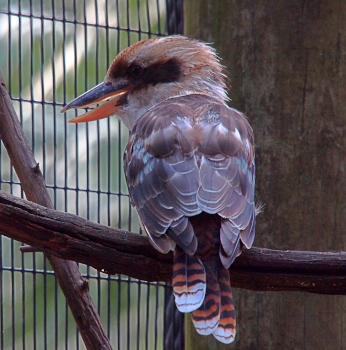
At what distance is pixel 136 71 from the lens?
2.70 m

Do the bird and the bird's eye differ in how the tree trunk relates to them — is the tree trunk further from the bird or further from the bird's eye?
the bird's eye

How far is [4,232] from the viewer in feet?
5.54

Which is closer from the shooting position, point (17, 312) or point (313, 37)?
point (313, 37)

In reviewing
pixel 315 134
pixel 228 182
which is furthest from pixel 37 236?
pixel 315 134

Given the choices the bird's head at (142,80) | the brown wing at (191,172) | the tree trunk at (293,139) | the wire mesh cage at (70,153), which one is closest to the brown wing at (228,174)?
the brown wing at (191,172)

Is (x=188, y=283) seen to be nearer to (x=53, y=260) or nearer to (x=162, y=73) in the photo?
(x=53, y=260)

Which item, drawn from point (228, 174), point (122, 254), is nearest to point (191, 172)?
point (228, 174)

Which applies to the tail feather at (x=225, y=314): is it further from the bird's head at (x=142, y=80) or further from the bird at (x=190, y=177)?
the bird's head at (x=142, y=80)

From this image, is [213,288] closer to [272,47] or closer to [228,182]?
[228,182]

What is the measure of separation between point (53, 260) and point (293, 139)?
0.90 m

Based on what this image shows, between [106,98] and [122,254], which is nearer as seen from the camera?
[122,254]

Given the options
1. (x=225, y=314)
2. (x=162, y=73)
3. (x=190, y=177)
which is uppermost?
(x=162, y=73)

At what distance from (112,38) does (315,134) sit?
2.50 m

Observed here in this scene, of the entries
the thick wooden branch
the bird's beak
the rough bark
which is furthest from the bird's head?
the thick wooden branch
